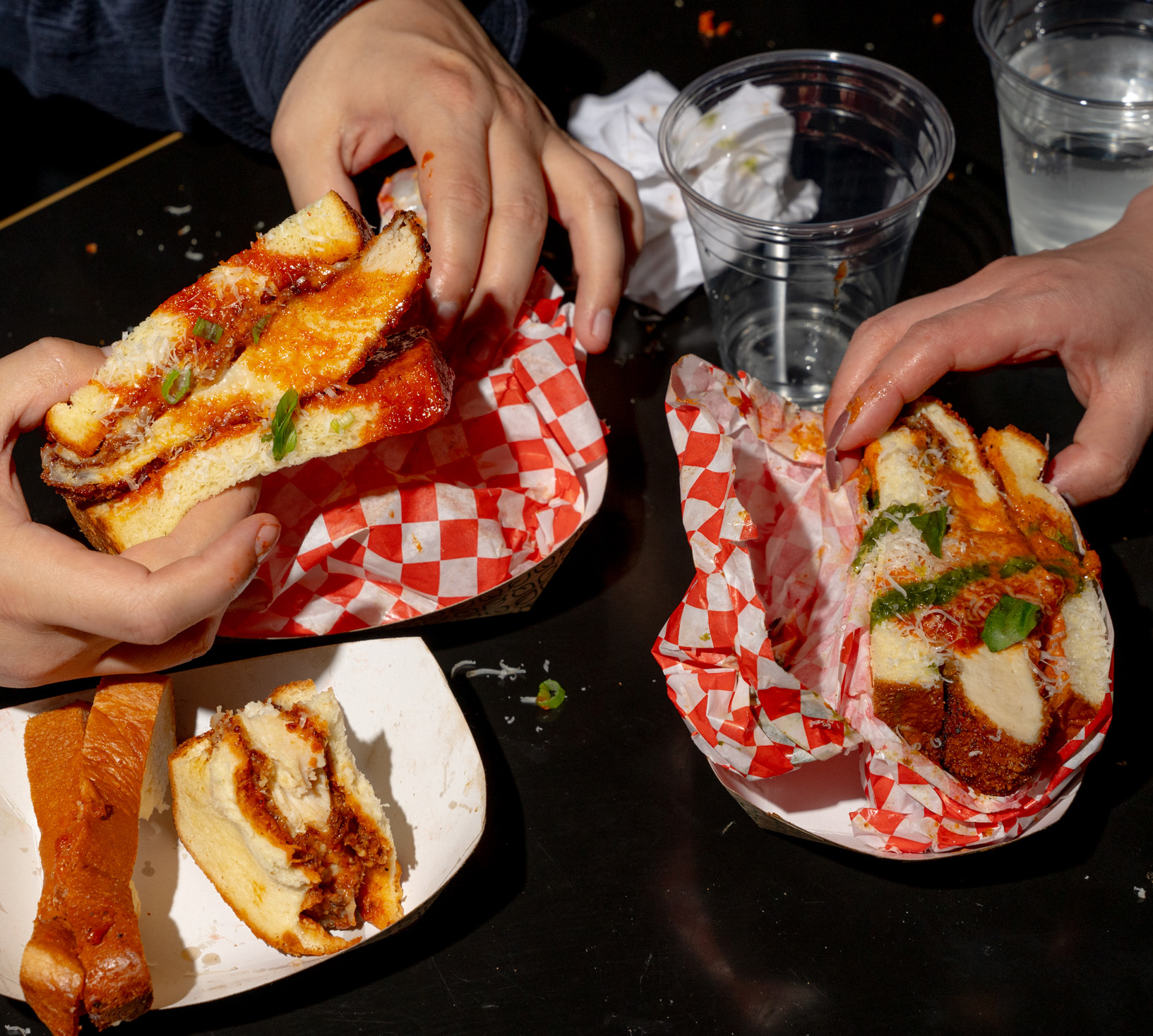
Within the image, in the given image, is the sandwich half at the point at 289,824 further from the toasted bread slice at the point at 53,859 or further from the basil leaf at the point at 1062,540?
the basil leaf at the point at 1062,540

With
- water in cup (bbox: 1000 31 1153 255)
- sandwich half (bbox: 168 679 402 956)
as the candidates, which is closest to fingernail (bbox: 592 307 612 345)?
sandwich half (bbox: 168 679 402 956)

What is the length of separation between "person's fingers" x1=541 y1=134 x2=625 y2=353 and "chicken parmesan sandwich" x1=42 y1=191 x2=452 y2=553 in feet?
1.40

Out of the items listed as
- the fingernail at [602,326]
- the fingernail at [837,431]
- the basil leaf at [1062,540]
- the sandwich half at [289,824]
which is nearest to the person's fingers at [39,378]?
the sandwich half at [289,824]

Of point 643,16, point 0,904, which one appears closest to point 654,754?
point 0,904

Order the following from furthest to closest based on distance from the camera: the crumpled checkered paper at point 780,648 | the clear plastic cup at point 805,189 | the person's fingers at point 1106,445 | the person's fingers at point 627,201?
the person's fingers at point 627,201 < the clear plastic cup at point 805,189 < the person's fingers at point 1106,445 < the crumpled checkered paper at point 780,648

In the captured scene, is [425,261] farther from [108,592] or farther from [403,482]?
[108,592]

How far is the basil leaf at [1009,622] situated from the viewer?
4.64 feet

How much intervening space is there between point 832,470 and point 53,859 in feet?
4.54

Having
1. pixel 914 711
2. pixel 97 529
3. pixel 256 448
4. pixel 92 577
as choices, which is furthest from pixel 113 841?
pixel 914 711

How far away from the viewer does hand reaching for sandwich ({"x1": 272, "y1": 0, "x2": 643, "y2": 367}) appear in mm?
1805

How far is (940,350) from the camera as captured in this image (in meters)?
1.54

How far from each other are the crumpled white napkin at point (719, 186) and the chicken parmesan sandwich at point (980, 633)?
0.87 m

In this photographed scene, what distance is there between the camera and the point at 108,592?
1.31 meters

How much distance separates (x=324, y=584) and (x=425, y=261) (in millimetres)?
602
